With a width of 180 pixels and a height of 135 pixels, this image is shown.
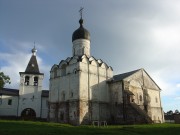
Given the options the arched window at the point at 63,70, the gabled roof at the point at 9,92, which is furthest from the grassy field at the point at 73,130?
the gabled roof at the point at 9,92

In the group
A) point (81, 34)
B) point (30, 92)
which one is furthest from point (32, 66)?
point (81, 34)

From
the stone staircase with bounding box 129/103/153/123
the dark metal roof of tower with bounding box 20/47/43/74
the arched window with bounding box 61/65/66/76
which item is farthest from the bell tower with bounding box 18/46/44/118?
the stone staircase with bounding box 129/103/153/123

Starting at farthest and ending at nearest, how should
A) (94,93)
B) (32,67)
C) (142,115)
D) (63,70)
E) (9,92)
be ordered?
(32,67)
(9,92)
(63,70)
(94,93)
(142,115)

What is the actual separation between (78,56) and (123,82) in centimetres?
665

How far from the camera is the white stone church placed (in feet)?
89.9

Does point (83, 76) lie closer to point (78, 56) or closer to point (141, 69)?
point (78, 56)

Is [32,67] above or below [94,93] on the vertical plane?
above

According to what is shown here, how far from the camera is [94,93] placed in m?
29.0

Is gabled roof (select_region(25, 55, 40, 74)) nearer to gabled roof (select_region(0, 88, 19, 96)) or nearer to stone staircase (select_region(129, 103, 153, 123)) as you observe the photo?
gabled roof (select_region(0, 88, 19, 96))

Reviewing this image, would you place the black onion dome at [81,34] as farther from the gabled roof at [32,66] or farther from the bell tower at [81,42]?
the gabled roof at [32,66]

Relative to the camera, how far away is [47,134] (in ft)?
42.0

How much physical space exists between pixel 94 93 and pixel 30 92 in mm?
15472

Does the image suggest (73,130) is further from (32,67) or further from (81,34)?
(32,67)

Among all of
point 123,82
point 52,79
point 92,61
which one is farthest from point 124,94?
point 52,79
